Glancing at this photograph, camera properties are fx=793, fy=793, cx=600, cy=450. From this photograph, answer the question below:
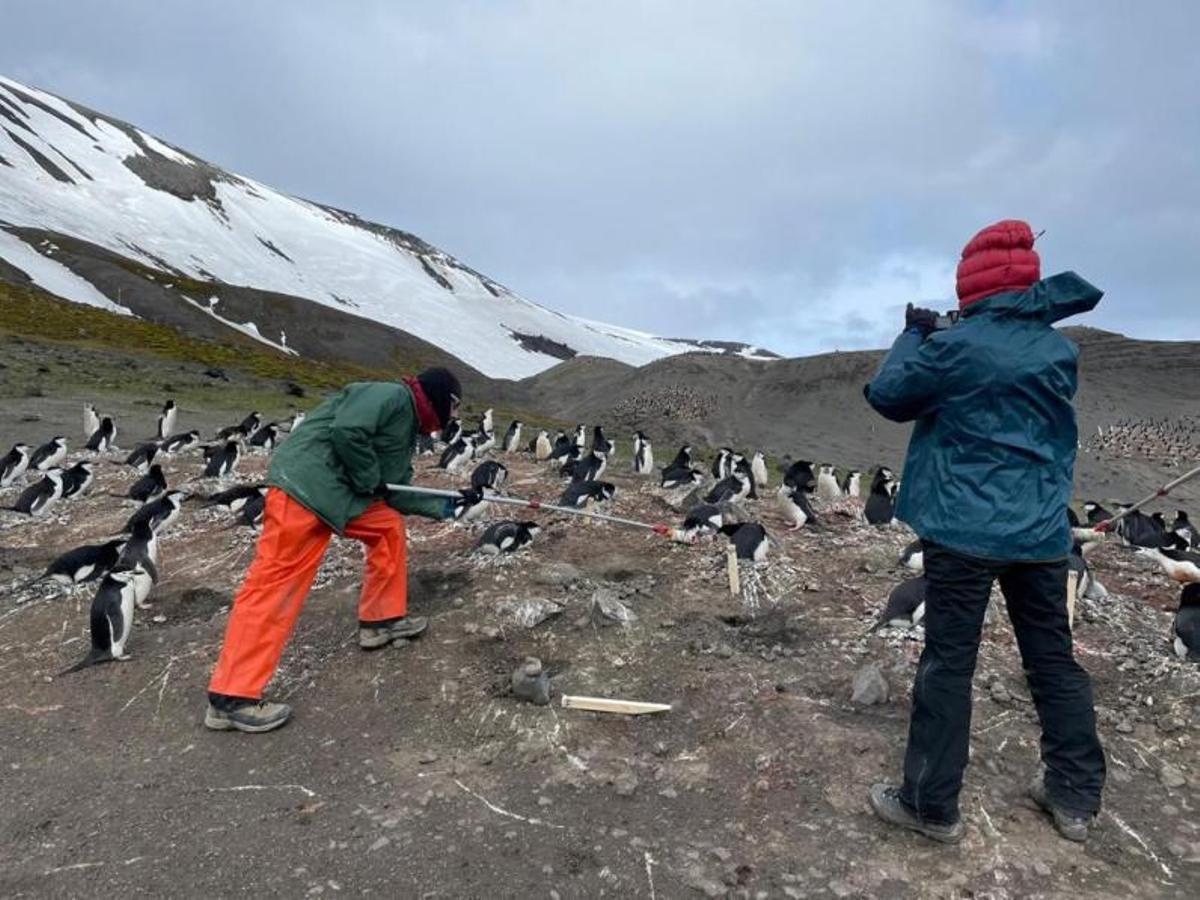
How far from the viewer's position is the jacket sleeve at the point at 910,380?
3.22 meters

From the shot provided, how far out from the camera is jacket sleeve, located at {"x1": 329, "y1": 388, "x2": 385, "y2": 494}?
4.73m

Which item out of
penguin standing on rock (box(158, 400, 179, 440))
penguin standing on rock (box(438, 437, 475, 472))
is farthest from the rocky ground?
penguin standing on rock (box(158, 400, 179, 440))

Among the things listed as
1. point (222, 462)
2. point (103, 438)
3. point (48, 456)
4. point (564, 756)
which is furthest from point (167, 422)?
point (564, 756)

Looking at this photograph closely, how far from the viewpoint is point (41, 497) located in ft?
→ 31.2

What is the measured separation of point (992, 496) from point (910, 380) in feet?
1.84

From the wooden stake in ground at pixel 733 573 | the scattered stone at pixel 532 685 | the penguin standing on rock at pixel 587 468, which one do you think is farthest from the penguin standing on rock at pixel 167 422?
the scattered stone at pixel 532 685

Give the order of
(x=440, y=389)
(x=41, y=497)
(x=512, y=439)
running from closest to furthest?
1. (x=440, y=389)
2. (x=41, y=497)
3. (x=512, y=439)

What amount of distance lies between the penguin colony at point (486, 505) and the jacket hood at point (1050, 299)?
9.02ft

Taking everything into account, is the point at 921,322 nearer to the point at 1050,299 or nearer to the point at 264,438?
the point at 1050,299

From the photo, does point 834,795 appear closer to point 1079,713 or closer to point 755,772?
point 755,772

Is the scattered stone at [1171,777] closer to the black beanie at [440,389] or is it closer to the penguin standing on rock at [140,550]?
the black beanie at [440,389]

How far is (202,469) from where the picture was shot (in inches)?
475

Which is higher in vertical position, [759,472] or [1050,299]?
[1050,299]

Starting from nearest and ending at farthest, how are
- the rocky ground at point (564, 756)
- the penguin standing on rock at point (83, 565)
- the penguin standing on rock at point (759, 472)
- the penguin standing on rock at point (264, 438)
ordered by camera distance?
1. the rocky ground at point (564, 756)
2. the penguin standing on rock at point (83, 565)
3. the penguin standing on rock at point (264, 438)
4. the penguin standing on rock at point (759, 472)
